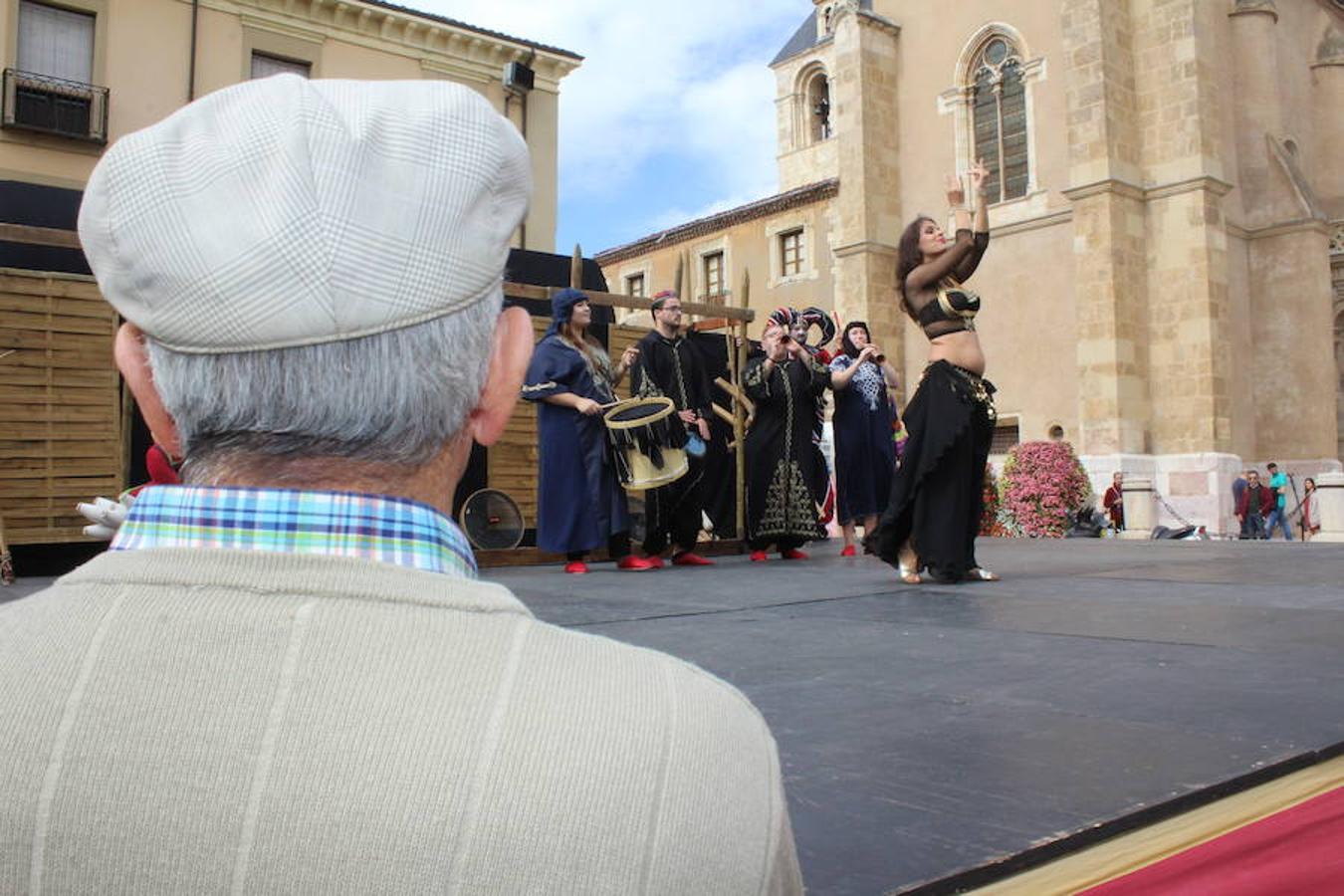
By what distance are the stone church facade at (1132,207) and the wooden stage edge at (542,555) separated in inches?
537

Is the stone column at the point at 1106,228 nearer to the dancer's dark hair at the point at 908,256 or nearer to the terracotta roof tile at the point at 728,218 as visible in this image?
the terracotta roof tile at the point at 728,218

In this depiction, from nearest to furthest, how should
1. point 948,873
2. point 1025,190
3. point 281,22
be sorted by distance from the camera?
point 948,873 < point 281,22 < point 1025,190

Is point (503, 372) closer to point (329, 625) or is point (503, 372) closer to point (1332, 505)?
point (329, 625)

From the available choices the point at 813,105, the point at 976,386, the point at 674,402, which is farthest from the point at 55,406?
the point at 813,105

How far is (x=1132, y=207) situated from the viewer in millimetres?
22031

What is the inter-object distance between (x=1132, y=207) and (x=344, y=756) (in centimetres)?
2393

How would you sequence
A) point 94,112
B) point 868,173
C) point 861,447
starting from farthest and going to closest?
point 868,173 < point 94,112 < point 861,447

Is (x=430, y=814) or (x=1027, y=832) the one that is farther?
(x=1027, y=832)

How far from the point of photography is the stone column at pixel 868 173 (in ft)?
84.4

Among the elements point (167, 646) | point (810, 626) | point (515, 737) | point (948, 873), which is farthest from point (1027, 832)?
point (810, 626)

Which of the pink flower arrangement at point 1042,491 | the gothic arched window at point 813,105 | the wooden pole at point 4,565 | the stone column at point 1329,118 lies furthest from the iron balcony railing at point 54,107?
the gothic arched window at point 813,105

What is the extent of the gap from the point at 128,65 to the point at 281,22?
291 centimetres

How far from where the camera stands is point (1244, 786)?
6.31ft

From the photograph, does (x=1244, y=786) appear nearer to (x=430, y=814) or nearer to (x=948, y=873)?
(x=948, y=873)
